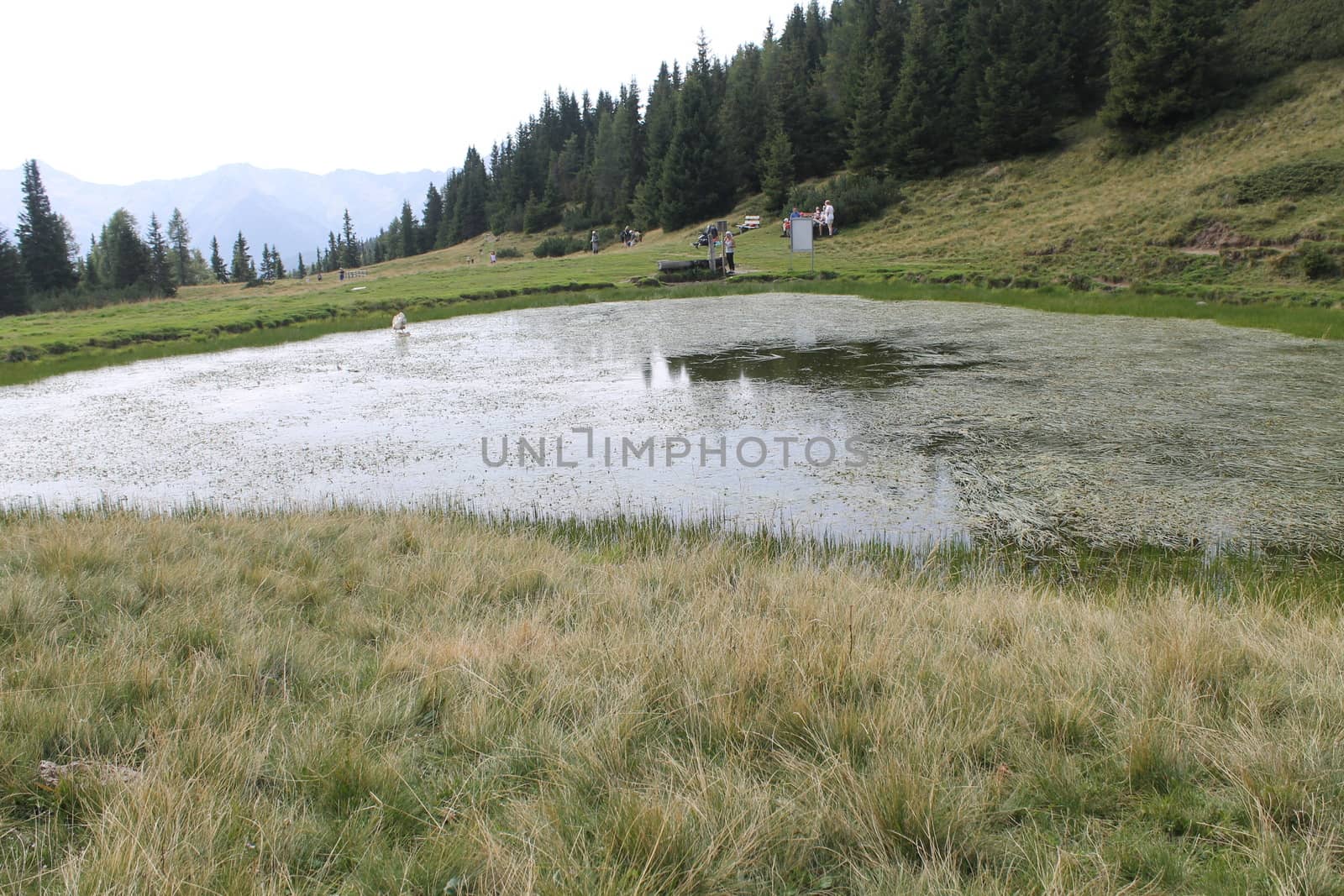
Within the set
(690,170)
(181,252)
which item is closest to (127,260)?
(181,252)

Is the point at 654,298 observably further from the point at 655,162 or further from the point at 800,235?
the point at 655,162

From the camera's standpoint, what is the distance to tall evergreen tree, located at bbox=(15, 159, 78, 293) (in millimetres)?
65688

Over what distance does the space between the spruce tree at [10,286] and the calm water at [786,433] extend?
59.8 meters

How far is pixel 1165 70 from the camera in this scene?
3950cm

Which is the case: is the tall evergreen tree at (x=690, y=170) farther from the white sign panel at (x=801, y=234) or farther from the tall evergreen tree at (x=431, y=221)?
the tall evergreen tree at (x=431, y=221)

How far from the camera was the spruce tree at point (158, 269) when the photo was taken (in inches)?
2606

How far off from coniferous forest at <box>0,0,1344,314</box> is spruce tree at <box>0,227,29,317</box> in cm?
19

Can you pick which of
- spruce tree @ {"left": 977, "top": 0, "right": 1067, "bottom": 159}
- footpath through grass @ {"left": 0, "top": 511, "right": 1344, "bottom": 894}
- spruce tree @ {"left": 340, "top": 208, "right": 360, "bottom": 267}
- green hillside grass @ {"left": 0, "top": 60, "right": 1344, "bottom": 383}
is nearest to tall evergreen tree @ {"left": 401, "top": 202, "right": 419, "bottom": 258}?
spruce tree @ {"left": 340, "top": 208, "right": 360, "bottom": 267}

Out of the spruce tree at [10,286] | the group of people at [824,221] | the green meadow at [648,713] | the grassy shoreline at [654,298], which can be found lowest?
the green meadow at [648,713]

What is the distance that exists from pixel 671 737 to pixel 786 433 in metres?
6.62

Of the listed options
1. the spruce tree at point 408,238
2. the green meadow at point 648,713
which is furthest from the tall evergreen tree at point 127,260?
the green meadow at point 648,713

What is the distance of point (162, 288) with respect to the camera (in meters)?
66.5

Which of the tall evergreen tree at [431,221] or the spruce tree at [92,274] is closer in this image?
the spruce tree at [92,274]

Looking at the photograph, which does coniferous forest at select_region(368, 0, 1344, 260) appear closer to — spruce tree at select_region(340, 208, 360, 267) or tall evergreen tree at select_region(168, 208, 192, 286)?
tall evergreen tree at select_region(168, 208, 192, 286)
